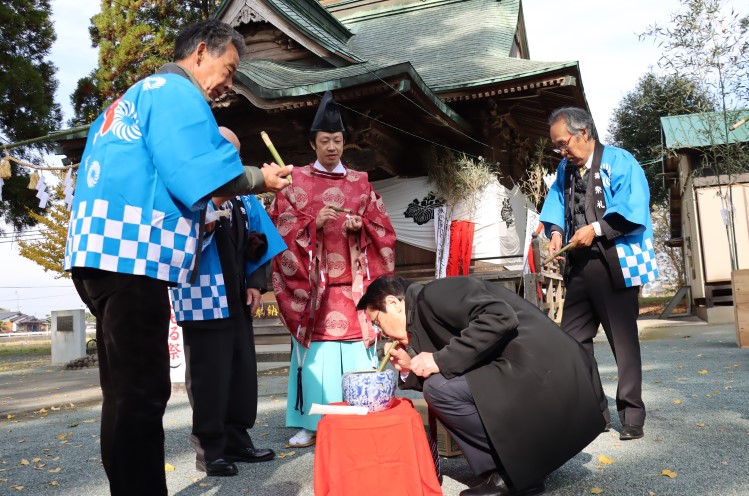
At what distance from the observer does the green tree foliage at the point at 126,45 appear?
53.3 ft

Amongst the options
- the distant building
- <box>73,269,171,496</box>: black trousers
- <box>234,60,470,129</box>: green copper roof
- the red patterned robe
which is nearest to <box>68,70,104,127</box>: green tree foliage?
<box>234,60,470,129</box>: green copper roof

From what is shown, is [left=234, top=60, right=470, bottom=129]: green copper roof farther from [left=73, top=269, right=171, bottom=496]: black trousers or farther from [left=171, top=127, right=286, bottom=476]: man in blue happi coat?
[left=73, top=269, right=171, bottom=496]: black trousers

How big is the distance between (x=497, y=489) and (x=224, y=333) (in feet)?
4.61

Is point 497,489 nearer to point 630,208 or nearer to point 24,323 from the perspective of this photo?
point 630,208

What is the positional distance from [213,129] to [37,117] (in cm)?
1355

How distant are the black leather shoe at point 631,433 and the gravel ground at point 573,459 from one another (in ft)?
0.22

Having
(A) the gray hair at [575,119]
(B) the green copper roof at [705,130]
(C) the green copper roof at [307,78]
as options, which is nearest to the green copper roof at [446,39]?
(C) the green copper roof at [307,78]

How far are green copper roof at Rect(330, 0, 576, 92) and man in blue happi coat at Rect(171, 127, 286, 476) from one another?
6372mm

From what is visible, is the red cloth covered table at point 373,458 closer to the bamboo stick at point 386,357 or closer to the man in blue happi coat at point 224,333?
the bamboo stick at point 386,357

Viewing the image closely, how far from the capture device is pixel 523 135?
11.0m

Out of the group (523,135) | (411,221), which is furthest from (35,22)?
(523,135)

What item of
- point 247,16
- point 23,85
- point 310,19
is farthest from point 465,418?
point 23,85

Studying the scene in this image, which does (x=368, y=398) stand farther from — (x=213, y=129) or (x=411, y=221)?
(x=411, y=221)

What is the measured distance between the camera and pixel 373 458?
81.7 inches
